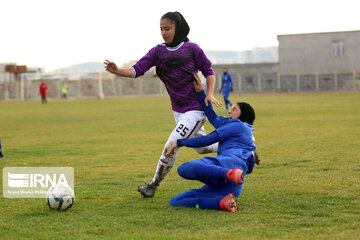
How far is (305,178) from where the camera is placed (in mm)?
7711

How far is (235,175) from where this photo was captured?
5.52 metres

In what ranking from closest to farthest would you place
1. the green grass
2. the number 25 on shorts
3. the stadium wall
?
1. the green grass
2. the number 25 on shorts
3. the stadium wall

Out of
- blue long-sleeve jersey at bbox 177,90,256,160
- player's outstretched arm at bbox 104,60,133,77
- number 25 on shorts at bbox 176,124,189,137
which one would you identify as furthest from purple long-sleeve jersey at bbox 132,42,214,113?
blue long-sleeve jersey at bbox 177,90,256,160

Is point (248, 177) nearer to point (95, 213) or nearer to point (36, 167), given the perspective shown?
point (95, 213)

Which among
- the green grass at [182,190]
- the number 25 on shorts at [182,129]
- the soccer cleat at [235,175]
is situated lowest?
the green grass at [182,190]

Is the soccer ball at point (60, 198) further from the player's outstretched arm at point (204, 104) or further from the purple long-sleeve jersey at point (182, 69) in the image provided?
the player's outstretched arm at point (204, 104)

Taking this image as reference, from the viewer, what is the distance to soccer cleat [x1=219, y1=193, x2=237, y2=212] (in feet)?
18.6

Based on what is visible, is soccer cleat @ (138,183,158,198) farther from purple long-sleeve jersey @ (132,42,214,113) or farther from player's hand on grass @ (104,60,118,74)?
player's hand on grass @ (104,60,118,74)

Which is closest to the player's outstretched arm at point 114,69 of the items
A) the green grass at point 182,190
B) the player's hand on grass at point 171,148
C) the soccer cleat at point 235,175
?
the player's hand on grass at point 171,148

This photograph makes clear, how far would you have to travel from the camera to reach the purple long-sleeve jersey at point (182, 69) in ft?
21.8

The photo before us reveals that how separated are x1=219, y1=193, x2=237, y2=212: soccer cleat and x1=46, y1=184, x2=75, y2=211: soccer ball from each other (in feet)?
5.32

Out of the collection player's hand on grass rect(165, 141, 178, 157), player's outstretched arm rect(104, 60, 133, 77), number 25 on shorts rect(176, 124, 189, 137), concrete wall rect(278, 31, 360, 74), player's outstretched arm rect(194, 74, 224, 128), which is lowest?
player's hand on grass rect(165, 141, 178, 157)

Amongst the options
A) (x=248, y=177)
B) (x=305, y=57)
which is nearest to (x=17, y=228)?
(x=248, y=177)

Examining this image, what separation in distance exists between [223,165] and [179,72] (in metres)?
1.37
